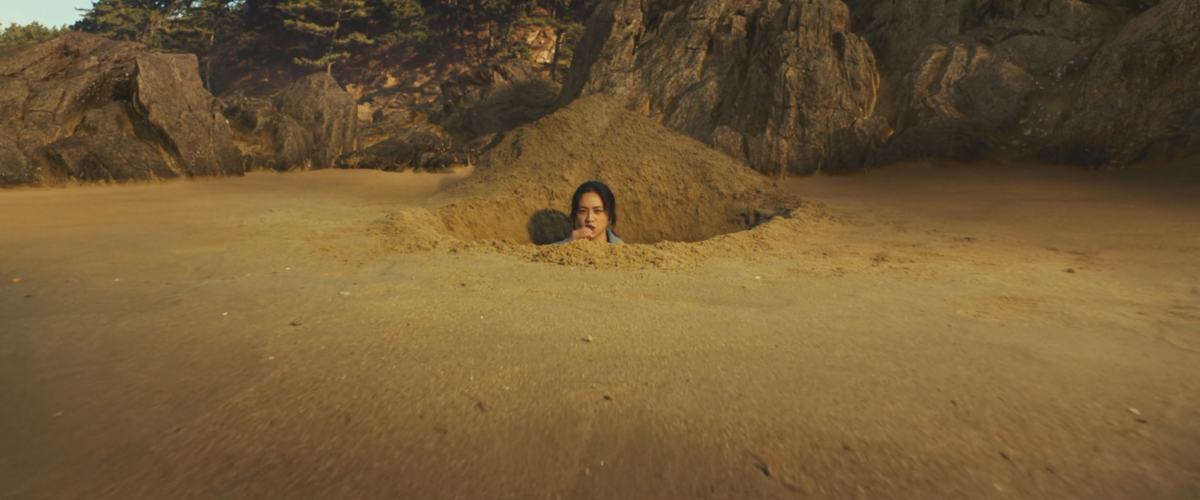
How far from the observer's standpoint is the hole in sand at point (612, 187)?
452cm

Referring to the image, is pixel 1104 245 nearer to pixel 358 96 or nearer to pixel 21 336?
pixel 21 336

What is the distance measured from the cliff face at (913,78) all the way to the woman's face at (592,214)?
12.9 feet

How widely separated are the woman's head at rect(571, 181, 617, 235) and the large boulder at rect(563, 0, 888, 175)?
3.88 m

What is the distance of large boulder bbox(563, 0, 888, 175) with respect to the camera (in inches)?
297

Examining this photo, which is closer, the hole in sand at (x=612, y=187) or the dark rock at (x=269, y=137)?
the hole in sand at (x=612, y=187)

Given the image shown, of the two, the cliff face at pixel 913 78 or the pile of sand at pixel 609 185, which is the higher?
the cliff face at pixel 913 78

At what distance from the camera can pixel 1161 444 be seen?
1102 millimetres

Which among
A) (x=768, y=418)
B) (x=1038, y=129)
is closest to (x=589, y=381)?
(x=768, y=418)

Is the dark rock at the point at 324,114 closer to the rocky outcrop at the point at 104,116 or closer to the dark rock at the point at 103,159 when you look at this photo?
the rocky outcrop at the point at 104,116

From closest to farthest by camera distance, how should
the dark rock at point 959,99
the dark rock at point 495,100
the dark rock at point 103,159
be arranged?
the dark rock at point 959,99 → the dark rock at point 103,159 → the dark rock at point 495,100

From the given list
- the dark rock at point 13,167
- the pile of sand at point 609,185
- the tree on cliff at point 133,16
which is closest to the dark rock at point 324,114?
the dark rock at point 13,167

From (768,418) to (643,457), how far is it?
0.29 metres

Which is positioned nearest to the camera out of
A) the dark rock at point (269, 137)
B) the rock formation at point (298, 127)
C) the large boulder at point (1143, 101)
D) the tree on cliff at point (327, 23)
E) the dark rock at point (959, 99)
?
the large boulder at point (1143, 101)

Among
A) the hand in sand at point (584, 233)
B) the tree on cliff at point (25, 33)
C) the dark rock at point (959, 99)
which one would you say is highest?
the tree on cliff at point (25, 33)
